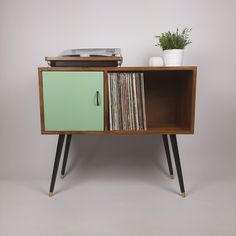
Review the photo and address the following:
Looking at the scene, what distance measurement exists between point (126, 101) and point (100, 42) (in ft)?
1.79

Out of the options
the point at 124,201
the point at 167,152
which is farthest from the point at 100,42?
the point at 124,201

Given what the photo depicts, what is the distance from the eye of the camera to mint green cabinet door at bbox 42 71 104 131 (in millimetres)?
1080

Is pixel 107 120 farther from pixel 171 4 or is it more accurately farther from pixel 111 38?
pixel 171 4

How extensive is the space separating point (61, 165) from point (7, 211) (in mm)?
521

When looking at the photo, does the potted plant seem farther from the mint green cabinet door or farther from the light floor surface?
the light floor surface

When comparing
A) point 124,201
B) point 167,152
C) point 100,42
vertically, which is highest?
point 100,42

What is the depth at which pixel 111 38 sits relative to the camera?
146 centimetres

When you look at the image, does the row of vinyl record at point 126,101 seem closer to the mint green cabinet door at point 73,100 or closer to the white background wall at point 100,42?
the mint green cabinet door at point 73,100

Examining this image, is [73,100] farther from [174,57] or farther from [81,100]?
[174,57]

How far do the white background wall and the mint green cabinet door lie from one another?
1.50 ft

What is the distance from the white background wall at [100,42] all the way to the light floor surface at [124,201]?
28 centimetres

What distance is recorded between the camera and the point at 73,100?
1.10 m

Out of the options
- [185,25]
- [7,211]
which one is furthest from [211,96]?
[7,211]

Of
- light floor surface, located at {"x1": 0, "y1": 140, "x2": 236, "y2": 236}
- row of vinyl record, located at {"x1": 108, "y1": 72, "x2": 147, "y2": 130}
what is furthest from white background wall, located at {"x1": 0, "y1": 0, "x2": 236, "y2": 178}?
row of vinyl record, located at {"x1": 108, "y1": 72, "x2": 147, "y2": 130}
